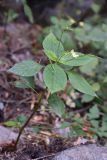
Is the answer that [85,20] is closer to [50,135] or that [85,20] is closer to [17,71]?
[50,135]

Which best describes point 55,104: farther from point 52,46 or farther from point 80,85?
point 52,46

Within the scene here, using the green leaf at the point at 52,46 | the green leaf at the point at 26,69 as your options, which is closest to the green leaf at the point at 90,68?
the green leaf at the point at 52,46

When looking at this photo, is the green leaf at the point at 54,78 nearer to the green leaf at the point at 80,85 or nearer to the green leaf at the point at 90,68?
the green leaf at the point at 80,85

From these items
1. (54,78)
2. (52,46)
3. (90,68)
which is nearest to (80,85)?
(54,78)

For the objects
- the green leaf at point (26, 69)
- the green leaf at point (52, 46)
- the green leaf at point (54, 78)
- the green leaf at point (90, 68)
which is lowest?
the green leaf at point (90, 68)

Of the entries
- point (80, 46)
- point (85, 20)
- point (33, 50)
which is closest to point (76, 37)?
point (80, 46)

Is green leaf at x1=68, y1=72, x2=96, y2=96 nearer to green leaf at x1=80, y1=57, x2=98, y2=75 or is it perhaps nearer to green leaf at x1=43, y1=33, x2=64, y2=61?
green leaf at x1=43, y1=33, x2=64, y2=61
